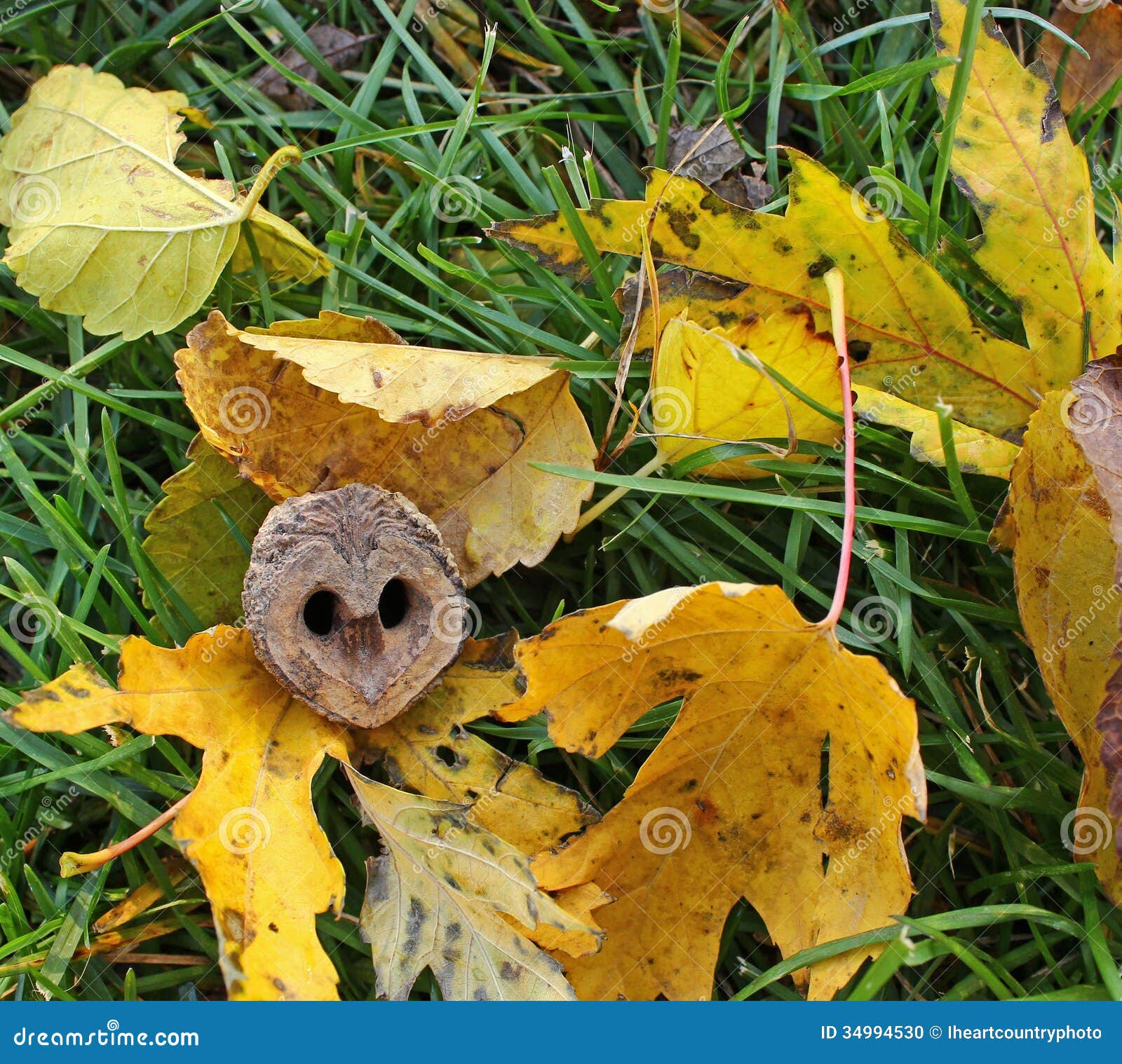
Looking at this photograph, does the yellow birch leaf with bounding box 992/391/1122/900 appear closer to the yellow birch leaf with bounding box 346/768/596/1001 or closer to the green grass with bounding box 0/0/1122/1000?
the green grass with bounding box 0/0/1122/1000

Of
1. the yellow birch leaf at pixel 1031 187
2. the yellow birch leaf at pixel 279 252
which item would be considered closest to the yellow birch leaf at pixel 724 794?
the yellow birch leaf at pixel 1031 187

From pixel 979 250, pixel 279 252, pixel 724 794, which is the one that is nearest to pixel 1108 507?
pixel 979 250

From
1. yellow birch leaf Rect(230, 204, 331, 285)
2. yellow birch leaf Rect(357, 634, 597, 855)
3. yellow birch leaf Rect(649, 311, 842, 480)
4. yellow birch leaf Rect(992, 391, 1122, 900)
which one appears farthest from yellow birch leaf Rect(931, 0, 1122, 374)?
yellow birch leaf Rect(230, 204, 331, 285)

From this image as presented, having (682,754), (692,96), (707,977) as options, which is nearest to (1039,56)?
(692,96)

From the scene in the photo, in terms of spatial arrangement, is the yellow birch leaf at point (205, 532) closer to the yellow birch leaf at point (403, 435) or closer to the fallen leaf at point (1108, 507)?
the yellow birch leaf at point (403, 435)

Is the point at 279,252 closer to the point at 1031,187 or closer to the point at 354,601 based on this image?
the point at 354,601
